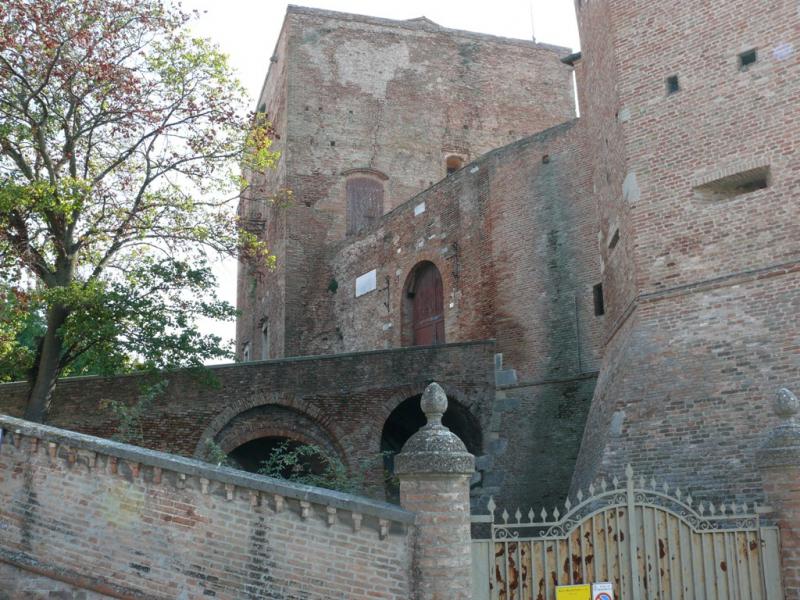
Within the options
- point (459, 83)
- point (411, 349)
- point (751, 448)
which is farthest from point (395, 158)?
point (751, 448)

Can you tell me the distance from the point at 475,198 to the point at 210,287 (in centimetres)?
653

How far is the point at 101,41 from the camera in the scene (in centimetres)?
1345

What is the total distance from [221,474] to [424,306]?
13.2 metres

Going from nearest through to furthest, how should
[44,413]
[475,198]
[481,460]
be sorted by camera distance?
[44,413]
[481,460]
[475,198]

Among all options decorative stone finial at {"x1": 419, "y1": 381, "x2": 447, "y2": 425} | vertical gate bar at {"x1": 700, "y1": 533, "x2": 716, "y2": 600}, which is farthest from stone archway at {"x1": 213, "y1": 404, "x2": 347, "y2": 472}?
vertical gate bar at {"x1": 700, "y1": 533, "x2": 716, "y2": 600}

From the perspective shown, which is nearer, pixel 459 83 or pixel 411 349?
pixel 411 349

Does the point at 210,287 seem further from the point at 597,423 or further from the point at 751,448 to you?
the point at 751,448

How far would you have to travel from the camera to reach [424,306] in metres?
20.3

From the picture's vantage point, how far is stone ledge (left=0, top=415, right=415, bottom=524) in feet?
23.2

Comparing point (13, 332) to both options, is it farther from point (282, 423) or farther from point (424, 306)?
point (424, 306)

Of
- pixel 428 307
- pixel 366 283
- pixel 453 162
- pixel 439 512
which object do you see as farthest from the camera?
pixel 453 162

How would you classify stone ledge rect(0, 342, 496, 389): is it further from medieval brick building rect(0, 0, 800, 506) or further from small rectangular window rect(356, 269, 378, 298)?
small rectangular window rect(356, 269, 378, 298)

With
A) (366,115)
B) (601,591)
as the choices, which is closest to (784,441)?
(601,591)

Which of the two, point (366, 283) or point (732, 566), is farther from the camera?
point (366, 283)
